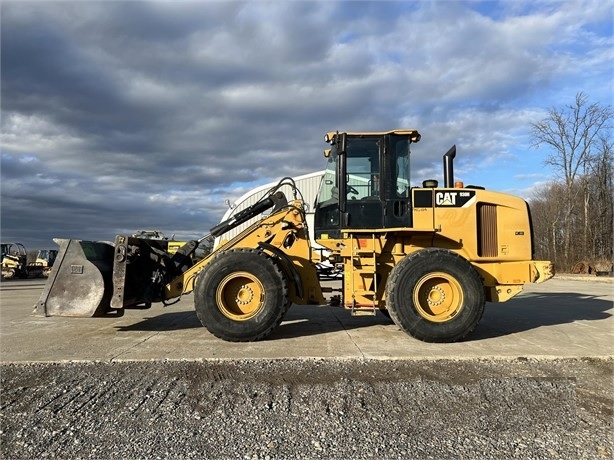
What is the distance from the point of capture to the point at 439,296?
695 cm

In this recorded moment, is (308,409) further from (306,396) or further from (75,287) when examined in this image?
(75,287)

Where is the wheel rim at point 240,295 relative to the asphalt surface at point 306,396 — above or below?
above

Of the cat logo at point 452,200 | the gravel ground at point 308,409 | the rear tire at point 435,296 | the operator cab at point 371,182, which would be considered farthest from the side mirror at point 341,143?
the gravel ground at point 308,409

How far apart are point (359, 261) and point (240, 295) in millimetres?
1869

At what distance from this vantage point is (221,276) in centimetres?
689

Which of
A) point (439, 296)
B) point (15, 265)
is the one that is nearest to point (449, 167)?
point (439, 296)

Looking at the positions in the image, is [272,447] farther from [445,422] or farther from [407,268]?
[407,268]

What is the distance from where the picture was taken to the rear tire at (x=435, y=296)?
678cm

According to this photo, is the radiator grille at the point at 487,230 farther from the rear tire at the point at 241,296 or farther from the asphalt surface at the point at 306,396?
the rear tire at the point at 241,296

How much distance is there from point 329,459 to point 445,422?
119cm

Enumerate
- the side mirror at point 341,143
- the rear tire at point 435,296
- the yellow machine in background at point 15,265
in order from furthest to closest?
the yellow machine in background at point 15,265
the side mirror at point 341,143
the rear tire at point 435,296

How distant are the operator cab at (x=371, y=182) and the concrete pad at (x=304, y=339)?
5.73 feet

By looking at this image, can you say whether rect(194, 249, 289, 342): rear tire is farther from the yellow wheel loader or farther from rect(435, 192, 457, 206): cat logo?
rect(435, 192, 457, 206): cat logo

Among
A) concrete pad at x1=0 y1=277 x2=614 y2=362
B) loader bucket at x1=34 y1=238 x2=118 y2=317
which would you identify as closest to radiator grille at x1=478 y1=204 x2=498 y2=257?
concrete pad at x1=0 y1=277 x2=614 y2=362
